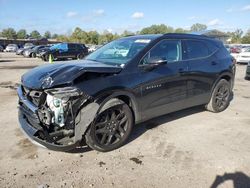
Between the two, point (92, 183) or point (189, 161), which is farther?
point (189, 161)

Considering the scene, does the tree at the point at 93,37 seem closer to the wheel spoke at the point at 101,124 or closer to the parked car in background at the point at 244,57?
the parked car in background at the point at 244,57

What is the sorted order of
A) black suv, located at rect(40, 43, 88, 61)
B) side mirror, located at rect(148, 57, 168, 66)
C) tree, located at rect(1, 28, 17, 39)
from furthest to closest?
tree, located at rect(1, 28, 17, 39), black suv, located at rect(40, 43, 88, 61), side mirror, located at rect(148, 57, 168, 66)

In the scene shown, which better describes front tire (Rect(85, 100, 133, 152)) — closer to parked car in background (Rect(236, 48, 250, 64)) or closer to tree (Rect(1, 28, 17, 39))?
parked car in background (Rect(236, 48, 250, 64))

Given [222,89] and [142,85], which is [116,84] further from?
[222,89]

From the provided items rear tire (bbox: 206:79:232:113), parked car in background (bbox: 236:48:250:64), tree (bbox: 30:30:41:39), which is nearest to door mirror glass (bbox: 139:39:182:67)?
rear tire (bbox: 206:79:232:113)

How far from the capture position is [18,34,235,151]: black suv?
359cm

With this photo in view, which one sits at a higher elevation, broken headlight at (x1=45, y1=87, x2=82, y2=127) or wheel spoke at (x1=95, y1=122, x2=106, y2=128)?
broken headlight at (x1=45, y1=87, x2=82, y2=127)

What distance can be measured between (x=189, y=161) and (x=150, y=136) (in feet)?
3.45

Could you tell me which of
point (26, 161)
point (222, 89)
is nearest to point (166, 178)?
point (26, 161)

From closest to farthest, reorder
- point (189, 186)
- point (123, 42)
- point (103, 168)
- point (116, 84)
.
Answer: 1. point (189, 186)
2. point (103, 168)
3. point (116, 84)
4. point (123, 42)

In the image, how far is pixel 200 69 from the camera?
17.8ft

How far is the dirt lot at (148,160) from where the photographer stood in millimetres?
3318

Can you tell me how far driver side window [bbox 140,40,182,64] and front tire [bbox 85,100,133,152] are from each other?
96 centimetres

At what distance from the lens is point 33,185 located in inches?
126
